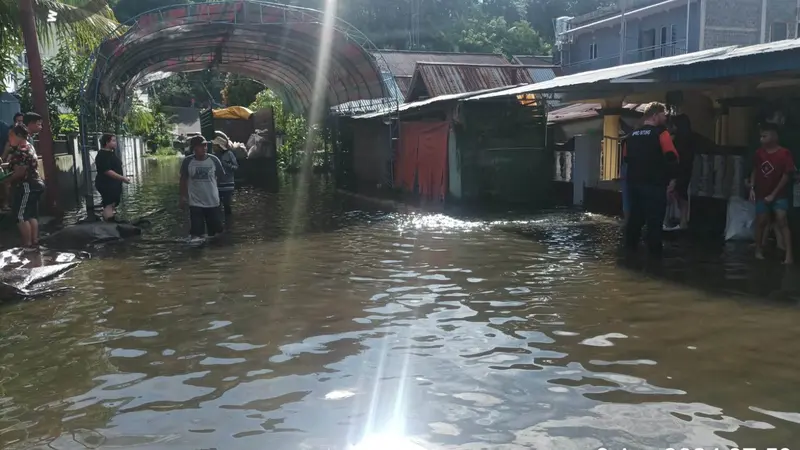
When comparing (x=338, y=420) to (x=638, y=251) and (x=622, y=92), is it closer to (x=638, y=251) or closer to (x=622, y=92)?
(x=638, y=251)

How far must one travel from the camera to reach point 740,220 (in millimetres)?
10086

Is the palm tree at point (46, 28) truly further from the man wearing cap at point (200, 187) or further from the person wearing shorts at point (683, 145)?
the person wearing shorts at point (683, 145)

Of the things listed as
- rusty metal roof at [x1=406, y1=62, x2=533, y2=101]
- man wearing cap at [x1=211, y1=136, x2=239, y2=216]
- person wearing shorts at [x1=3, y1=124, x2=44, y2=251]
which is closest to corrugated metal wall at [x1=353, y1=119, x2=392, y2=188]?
rusty metal roof at [x1=406, y1=62, x2=533, y2=101]

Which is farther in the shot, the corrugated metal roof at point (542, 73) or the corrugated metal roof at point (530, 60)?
the corrugated metal roof at point (530, 60)

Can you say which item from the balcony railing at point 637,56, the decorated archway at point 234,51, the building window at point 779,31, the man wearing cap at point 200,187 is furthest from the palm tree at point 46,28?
the building window at point 779,31

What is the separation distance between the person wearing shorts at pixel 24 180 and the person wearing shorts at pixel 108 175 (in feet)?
6.01

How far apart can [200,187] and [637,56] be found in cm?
2752

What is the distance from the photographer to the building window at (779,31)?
29.1m

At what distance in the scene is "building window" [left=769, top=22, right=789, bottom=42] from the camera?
29.1 meters

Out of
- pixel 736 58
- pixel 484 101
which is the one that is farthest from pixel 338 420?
pixel 484 101

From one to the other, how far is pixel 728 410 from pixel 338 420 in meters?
2.45

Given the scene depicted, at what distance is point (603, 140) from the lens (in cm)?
1516

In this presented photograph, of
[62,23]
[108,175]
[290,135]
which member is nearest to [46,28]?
[62,23]

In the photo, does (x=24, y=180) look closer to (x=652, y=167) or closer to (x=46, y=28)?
(x=46, y=28)
